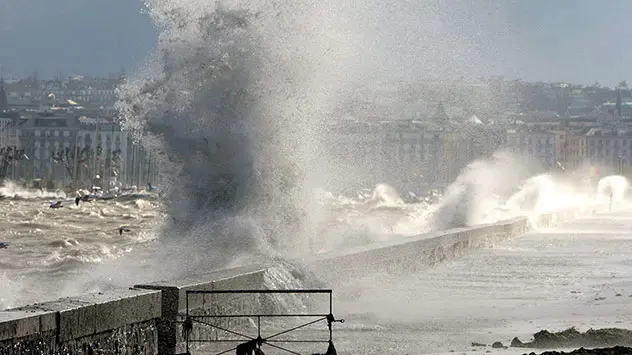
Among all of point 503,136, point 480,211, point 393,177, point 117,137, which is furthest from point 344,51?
point 117,137

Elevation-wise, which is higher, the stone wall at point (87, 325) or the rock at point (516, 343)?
the stone wall at point (87, 325)

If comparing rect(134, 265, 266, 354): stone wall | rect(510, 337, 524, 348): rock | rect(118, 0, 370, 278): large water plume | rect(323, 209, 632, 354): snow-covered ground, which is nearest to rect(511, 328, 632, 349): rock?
rect(510, 337, 524, 348): rock

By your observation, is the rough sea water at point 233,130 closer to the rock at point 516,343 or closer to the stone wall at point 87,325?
the rock at point 516,343

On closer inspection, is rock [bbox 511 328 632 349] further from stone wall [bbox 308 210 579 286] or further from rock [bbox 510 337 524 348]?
stone wall [bbox 308 210 579 286]

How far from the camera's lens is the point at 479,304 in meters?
16.6

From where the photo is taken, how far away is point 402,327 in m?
14.0

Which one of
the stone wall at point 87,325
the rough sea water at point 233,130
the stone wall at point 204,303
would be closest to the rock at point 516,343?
the stone wall at point 204,303

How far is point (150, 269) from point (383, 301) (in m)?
2.67

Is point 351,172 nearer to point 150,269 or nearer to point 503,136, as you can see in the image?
point 150,269

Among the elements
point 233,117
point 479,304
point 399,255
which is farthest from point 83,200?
point 479,304

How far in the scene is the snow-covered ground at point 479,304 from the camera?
1301 cm

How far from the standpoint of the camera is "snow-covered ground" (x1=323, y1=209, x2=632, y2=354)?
13.0 metres

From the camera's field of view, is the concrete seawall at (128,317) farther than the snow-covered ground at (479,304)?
No

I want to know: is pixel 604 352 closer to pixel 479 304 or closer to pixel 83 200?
pixel 479 304
